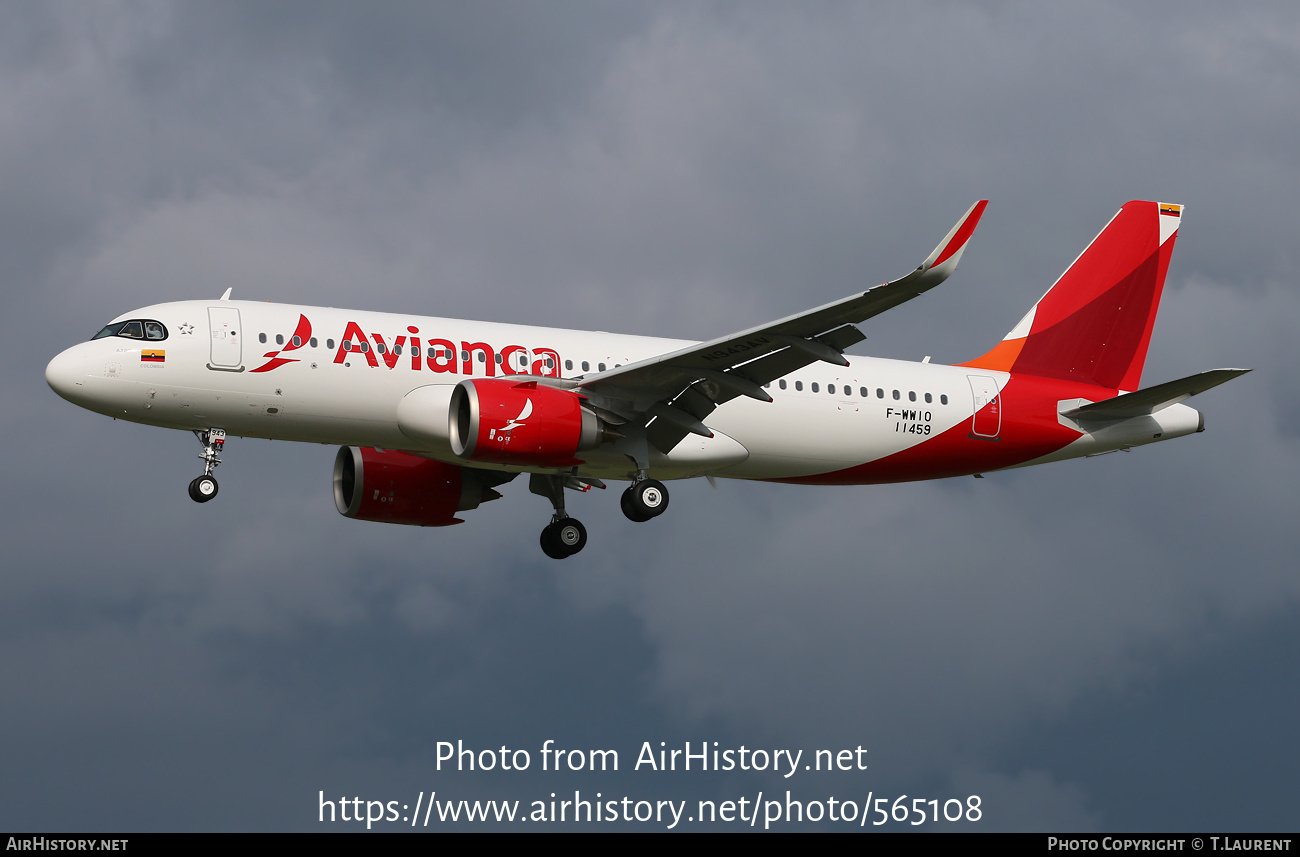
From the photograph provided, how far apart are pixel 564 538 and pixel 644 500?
4.15 meters

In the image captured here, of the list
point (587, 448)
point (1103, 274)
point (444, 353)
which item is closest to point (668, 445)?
point (587, 448)

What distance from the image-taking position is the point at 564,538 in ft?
113

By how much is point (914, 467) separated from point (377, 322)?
1256 centimetres

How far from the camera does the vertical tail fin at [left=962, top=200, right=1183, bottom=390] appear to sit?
3631 cm

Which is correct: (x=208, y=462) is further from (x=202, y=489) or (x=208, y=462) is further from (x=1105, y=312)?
(x=1105, y=312)

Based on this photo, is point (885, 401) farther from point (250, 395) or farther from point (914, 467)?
point (250, 395)

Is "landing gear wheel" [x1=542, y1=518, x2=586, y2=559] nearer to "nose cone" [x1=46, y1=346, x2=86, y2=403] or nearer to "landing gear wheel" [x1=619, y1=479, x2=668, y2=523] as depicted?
"landing gear wheel" [x1=619, y1=479, x2=668, y2=523]

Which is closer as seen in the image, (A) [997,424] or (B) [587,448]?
(B) [587,448]

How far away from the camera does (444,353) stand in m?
30.1

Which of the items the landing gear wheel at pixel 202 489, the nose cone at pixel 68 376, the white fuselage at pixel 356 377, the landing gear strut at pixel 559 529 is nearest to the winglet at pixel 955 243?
the white fuselage at pixel 356 377

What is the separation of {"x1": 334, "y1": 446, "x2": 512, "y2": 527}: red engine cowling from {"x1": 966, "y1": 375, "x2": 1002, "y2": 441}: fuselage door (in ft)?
36.4

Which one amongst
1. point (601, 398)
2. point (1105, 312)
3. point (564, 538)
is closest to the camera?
point (601, 398)

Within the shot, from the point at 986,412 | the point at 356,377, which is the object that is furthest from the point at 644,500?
the point at 986,412

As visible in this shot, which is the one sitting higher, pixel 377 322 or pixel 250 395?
pixel 377 322
